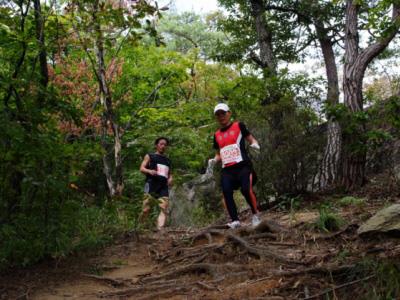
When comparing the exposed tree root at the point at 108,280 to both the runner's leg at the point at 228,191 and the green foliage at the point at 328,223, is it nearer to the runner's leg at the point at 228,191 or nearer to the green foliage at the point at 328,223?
the runner's leg at the point at 228,191

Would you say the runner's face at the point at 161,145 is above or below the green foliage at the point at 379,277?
above

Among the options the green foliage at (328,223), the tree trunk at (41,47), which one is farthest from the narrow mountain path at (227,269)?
the tree trunk at (41,47)

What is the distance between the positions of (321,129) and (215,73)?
1152 cm

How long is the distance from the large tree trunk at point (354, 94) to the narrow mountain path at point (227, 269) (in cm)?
249

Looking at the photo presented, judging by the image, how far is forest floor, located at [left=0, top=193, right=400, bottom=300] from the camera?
3.65 metres

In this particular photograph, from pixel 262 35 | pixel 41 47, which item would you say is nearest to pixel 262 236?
pixel 41 47

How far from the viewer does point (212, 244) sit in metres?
5.89

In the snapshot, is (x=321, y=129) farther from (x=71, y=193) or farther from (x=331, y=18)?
(x=331, y=18)

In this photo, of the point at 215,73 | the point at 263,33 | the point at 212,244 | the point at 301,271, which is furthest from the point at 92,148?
the point at 215,73

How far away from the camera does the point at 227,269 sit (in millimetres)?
4598

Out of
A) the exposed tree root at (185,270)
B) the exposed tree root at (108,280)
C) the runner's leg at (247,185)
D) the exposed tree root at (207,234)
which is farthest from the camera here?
the runner's leg at (247,185)

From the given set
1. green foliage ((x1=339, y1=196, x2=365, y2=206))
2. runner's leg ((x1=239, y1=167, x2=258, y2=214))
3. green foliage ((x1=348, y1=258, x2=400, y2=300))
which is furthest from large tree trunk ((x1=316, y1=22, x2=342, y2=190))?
green foliage ((x1=348, y1=258, x2=400, y2=300))

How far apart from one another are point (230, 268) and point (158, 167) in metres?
4.51

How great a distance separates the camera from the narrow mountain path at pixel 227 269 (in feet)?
12.2
